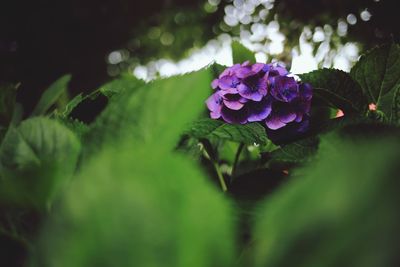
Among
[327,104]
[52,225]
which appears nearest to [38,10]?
[327,104]

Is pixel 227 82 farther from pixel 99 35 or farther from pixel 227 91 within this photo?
pixel 99 35

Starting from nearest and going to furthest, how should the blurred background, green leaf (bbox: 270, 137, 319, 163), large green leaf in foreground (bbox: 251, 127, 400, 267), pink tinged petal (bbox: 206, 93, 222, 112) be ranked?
large green leaf in foreground (bbox: 251, 127, 400, 267), green leaf (bbox: 270, 137, 319, 163), pink tinged petal (bbox: 206, 93, 222, 112), the blurred background

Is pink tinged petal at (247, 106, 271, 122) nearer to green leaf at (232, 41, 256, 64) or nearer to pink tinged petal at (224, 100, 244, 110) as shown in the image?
pink tinged petal at (224, 100, 244, 110)

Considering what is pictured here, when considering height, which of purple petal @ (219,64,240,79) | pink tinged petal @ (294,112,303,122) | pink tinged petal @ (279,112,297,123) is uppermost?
purple petal @ (219,64,240,79)

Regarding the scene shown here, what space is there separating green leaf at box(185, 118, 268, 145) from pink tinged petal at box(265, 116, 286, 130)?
43mm

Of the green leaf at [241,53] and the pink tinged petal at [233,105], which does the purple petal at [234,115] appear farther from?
the green leaf at [241,53]

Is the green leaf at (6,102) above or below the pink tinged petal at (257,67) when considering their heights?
above

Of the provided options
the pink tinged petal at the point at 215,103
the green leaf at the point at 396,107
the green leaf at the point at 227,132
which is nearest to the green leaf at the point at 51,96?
the pink tinged petal at the point at 215,103

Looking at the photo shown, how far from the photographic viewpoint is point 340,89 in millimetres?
625

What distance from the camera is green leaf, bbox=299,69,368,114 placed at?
2.03ft

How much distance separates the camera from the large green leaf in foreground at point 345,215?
0.17 m

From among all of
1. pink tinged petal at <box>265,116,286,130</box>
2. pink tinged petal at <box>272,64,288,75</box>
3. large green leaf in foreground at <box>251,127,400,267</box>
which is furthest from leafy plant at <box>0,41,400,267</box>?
pink tinged petal at <box>272,64,288,75</box>

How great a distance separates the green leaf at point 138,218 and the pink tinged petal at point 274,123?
17.0 inches

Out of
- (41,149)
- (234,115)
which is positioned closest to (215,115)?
(234,115)
